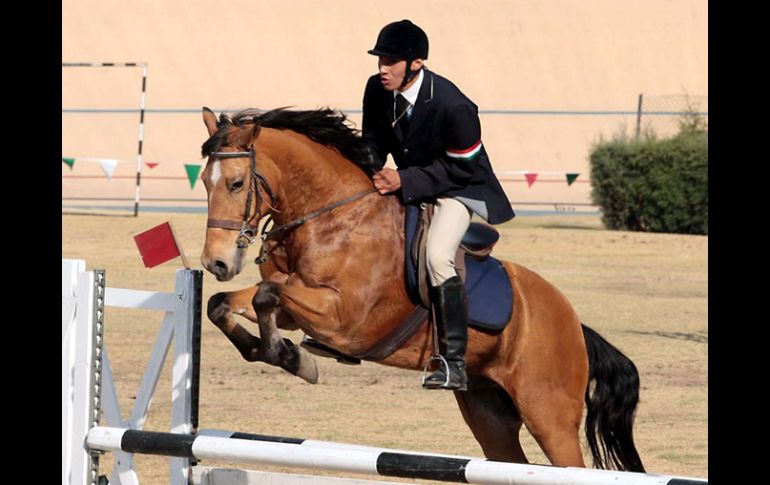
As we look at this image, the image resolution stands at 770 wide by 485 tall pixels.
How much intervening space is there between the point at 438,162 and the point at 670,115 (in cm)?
3575

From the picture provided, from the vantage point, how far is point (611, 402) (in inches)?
223

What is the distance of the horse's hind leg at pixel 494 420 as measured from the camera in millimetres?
5504

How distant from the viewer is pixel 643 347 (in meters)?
11.6

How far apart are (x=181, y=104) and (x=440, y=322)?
43.0 meters

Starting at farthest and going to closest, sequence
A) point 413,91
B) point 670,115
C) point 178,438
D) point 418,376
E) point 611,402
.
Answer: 1. point 670,115
2. point 418,376
3. point 611,402
4. point 413,91
5. point 178,438

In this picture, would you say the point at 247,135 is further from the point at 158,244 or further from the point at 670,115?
the point at 670,115

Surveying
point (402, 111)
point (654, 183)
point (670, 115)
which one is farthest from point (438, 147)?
point (670, 115)

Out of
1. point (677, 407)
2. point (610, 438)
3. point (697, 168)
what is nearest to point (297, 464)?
point (610, 438)

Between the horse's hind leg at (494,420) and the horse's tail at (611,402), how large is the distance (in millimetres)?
343

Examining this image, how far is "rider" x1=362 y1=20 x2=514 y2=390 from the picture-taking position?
198 inches

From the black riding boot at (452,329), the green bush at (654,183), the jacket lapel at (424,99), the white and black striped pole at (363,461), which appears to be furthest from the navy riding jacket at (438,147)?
the green bush at (654,183)

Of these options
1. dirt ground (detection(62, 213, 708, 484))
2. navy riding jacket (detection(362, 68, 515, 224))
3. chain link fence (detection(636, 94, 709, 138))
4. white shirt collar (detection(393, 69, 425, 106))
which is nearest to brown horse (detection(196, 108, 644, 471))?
navy riding jacket (detection(362, 68, 515, 224))

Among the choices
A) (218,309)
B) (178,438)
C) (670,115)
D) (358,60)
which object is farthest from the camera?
(358,60)
